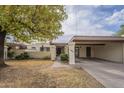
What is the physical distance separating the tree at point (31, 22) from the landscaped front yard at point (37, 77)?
2.75ft

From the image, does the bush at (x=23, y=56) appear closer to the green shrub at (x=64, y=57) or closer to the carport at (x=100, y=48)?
the carport at (x=100, y=48)

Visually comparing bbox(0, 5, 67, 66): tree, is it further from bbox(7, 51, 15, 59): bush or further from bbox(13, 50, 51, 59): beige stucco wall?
bbox(13, 50, 51, 59): beige stucco wall

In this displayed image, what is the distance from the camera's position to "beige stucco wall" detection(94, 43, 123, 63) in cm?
1689

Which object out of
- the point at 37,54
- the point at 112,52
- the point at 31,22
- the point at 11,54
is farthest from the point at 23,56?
the point at 112,52

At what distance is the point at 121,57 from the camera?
16562 millimetres

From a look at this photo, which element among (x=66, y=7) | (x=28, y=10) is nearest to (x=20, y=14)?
(x=28, y=10)

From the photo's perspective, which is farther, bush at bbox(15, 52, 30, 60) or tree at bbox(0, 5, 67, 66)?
bush at bbox(15, 52, 30, 60)

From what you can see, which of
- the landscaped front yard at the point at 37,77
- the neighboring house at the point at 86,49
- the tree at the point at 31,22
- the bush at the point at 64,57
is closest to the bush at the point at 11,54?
the tree at the point at 31,22

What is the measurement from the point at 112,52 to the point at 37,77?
976 centimetres

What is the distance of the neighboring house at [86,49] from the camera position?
39.7 feet

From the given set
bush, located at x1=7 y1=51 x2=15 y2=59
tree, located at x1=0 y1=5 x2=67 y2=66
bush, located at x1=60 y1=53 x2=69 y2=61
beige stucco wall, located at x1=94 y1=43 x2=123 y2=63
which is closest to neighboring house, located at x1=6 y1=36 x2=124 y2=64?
beige stucco wall, located at x1=94 y1=43 x2=123 y2=63

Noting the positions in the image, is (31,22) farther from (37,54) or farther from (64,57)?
(64,57)
